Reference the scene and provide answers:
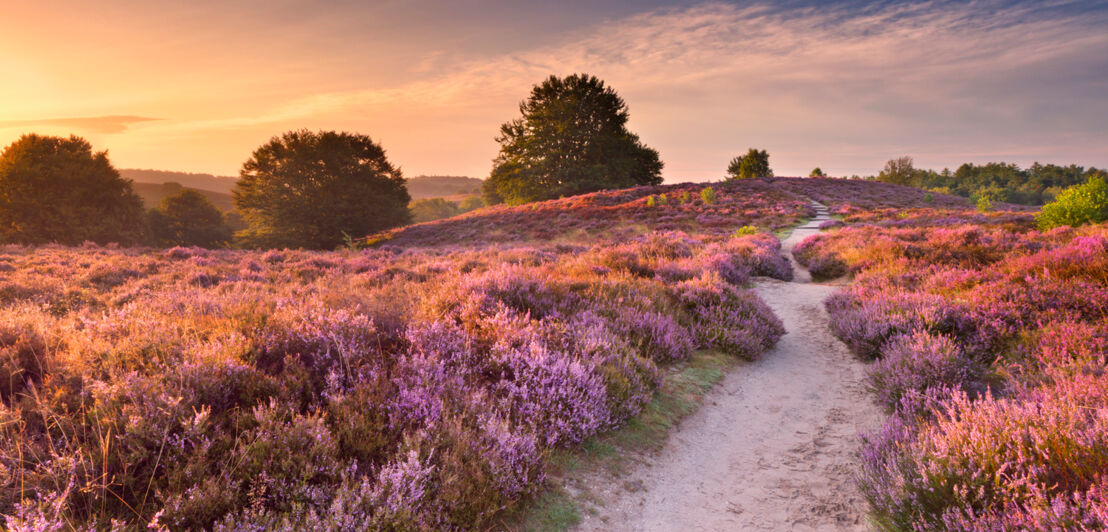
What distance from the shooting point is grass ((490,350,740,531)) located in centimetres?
285

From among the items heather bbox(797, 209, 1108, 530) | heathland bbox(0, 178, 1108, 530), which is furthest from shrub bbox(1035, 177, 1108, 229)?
heathland bbox(0, 178, 1108, 530)

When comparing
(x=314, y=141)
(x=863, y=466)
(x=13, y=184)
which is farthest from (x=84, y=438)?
(x=13, y=184)

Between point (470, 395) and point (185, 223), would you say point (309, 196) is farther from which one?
point (470, 395)

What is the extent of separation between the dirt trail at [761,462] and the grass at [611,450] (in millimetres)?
113

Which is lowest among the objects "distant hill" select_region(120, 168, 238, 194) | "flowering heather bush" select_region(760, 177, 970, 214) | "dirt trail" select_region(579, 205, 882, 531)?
"dirt trail" select_region(579, 205, 882, 531)

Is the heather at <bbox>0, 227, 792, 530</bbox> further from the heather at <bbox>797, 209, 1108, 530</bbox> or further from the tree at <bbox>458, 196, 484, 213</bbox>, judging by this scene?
the tree at <bbox>458, 196, 484, 213</bbox>

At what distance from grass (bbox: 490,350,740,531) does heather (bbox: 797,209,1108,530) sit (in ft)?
5.47

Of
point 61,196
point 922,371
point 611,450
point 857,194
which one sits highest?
point 857,194

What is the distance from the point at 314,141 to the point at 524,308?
3880 centimetres

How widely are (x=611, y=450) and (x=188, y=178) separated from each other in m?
239

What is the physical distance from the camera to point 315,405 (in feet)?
10.1

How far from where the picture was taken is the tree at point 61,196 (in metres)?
29.5

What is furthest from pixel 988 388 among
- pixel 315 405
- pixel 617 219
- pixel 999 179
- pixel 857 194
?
pixel 999 179

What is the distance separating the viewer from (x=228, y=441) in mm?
2473
